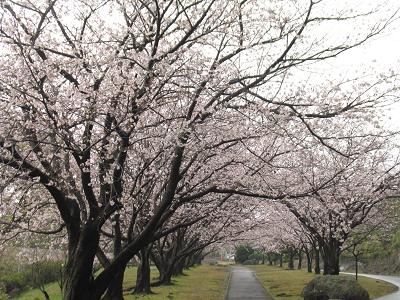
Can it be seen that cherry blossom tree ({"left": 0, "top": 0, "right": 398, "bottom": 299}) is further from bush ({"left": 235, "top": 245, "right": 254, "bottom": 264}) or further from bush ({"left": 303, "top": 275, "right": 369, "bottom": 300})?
bush ({"left": 235, "top": 245, "right": 254, "bottom": 264})

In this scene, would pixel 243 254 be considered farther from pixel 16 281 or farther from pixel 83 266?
pixel 83 266

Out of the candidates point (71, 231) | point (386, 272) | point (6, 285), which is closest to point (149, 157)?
point (71, 231)

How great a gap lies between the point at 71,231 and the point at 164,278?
62.4 feet

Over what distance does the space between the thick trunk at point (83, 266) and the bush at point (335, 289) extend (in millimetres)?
12746

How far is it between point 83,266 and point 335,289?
13520 mm

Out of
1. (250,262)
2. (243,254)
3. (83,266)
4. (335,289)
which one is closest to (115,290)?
(83,266)

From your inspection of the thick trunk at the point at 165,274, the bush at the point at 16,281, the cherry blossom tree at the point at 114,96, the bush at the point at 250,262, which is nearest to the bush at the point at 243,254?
the bush at the point at 250,262

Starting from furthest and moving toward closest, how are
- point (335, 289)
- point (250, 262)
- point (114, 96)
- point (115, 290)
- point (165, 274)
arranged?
point (250, 262), point (165, 274), point (335, 289), point (115, 290), point (114, 96)

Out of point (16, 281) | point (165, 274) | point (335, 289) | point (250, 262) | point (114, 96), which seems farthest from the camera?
point (250, 262)

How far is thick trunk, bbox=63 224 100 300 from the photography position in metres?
9.38

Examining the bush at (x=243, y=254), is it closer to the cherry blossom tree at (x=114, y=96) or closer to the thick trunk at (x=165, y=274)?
the thick trunk at (x=165, y=274)

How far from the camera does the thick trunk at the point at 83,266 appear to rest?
30.8ft

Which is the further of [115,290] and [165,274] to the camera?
[165,274]

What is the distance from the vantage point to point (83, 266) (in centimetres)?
942
